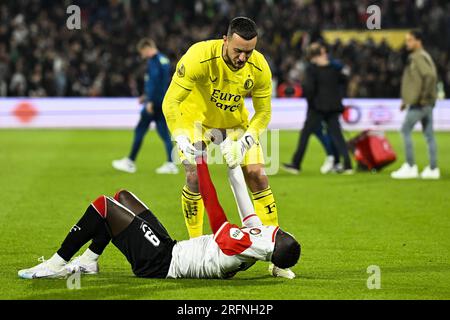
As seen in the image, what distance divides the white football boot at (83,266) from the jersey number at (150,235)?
671 mm

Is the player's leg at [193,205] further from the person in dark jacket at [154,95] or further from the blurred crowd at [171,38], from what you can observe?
the blurred crowd at [171,38]

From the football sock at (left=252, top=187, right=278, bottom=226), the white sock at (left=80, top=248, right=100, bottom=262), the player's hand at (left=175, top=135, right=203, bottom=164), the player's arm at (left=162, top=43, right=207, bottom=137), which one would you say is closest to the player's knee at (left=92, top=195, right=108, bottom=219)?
the white sock at (left=80, top=248, right=100, bottom=262)

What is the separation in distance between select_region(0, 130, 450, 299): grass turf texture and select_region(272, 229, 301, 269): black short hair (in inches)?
10.4

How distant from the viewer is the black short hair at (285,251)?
7.18m

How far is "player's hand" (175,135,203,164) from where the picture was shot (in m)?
8.30

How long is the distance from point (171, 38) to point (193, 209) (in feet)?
73.5

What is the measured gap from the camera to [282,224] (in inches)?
440

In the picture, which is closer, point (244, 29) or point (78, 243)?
point (78, 243)

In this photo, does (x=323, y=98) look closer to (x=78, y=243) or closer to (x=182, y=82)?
(x=182, y=82)

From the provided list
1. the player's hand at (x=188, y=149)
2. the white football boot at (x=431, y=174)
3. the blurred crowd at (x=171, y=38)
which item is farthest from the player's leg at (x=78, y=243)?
the blurred crowd at (x=171, y=38)

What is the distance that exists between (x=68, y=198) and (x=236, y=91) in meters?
5.21

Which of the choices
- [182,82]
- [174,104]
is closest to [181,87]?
[182,82]

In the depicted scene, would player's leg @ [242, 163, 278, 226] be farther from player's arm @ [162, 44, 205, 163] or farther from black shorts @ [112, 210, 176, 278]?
black shorts @ [112, 210, 176, 278]
